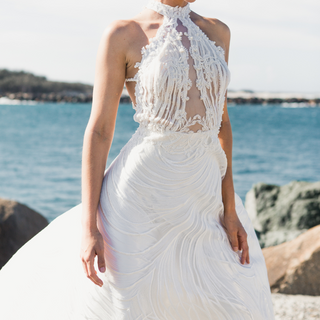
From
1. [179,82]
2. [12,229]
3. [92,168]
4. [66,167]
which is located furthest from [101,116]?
[66,167]

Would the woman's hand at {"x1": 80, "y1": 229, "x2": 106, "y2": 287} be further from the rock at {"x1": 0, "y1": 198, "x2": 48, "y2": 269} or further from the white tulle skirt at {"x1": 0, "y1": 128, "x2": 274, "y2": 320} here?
the rock at {"x1": 0, "y1": 198, "x2": 48, "y2": 269}

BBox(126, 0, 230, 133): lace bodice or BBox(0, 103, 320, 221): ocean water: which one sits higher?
BBox(126, 0, 230, 133): lace bodice

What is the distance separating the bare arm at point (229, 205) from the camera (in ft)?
6.37

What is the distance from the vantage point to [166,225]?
1797 mm

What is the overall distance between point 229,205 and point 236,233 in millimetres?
141

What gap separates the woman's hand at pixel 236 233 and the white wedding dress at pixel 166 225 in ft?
0.12

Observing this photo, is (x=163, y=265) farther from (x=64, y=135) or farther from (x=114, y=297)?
(x=64, y=135)

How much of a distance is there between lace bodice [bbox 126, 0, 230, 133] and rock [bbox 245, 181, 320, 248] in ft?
13.7

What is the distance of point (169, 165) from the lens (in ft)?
5.99

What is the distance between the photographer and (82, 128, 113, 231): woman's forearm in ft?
5.89

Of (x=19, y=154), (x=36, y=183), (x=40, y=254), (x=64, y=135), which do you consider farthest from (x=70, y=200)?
(x=64, y=135)

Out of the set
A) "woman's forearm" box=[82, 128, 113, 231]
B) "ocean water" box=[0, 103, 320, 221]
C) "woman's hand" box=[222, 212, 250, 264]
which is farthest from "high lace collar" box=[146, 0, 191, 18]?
"ocean water" box=[0, 103, 320, 221]

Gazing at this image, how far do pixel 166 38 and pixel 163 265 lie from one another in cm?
104

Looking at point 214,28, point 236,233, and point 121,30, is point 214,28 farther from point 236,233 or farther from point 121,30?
point 236,233
